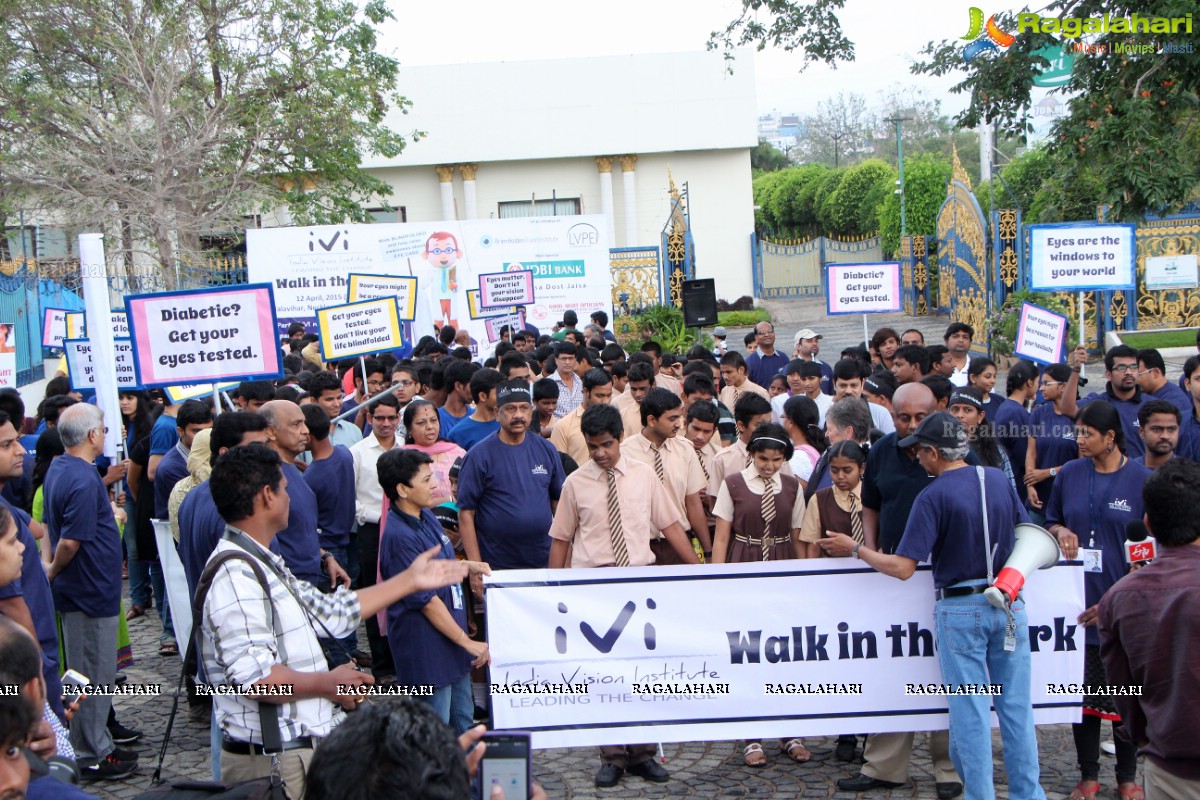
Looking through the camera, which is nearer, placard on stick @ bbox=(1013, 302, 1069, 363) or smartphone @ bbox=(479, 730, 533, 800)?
smartphone @ bbox=(479, 730, 533, 800)

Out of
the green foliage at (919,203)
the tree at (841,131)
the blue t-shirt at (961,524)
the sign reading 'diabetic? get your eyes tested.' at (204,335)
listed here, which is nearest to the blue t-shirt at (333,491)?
the sign reading 'diabetic? get your eyes tested.' at (204,335)

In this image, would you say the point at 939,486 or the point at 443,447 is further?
the point at 443,447

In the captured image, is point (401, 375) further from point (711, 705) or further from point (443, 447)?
point (711, 705)

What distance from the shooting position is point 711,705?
570cm

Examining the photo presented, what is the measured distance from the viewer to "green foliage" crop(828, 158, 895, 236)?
42.2m

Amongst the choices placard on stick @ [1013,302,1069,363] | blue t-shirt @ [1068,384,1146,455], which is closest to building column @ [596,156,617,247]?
placard on stick @ [1013,302,1069,363]

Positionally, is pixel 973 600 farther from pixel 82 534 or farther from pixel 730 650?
pixel 82 534

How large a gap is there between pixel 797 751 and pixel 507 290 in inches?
438

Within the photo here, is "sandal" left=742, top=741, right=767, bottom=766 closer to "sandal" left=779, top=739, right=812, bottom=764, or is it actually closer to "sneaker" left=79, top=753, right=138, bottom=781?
"sandal" left=779, top=739, right=812, bottom=764

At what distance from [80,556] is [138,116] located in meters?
17.8

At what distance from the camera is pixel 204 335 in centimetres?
745

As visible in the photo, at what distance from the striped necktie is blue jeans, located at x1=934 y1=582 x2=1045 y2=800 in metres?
1.64

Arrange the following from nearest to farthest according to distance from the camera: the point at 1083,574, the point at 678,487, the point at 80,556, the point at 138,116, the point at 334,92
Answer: the point at 1083,574 → the point at 80,556 → the point at 678,487 → the point at 138,116 → the point at 334,92

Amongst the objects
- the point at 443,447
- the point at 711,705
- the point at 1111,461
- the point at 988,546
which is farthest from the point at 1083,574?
the point at 443,447
